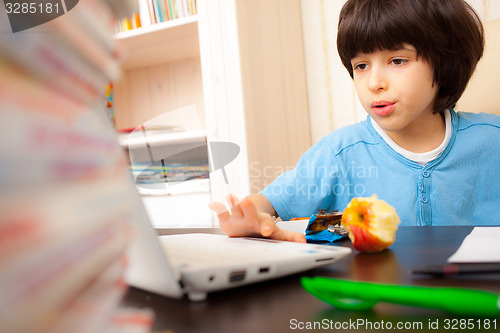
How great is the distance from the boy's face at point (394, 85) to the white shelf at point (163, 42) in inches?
40.5

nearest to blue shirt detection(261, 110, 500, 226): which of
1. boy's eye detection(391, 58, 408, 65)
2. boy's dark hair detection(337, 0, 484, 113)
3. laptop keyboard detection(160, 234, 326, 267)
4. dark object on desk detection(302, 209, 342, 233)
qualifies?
boy's dark hair detection(337, 0, 484, 113)

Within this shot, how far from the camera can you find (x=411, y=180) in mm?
1006

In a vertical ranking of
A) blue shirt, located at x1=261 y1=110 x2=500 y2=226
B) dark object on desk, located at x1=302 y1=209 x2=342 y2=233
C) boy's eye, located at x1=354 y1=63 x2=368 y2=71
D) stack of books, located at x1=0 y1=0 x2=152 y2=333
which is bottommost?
blue shirt, located at x1=261 y1=110 x2=500 y2=226

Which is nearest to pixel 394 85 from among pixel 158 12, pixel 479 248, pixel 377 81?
pixel 377 81

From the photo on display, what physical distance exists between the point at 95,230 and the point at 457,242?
426 mm

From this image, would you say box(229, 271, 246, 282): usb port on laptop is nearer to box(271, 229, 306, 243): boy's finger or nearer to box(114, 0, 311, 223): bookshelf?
box(271, 229, 306, 243): boy's finger

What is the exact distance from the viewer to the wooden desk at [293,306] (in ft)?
0.78

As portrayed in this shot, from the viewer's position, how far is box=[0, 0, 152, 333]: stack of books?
11cm

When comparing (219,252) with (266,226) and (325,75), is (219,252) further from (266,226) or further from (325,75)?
(325,75)

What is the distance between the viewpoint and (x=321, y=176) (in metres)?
1.07

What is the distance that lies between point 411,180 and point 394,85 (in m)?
0.24

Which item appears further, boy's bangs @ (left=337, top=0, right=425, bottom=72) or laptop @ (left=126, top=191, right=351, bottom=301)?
boy's bangs @ (left=337, top=0, right=425, bottom=72)

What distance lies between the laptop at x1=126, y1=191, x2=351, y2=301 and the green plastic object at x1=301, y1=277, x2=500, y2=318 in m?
0.06

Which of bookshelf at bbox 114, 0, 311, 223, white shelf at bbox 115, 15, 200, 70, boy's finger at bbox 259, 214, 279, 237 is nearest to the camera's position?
boy's finger at bbox 259, 214, 279, 237
